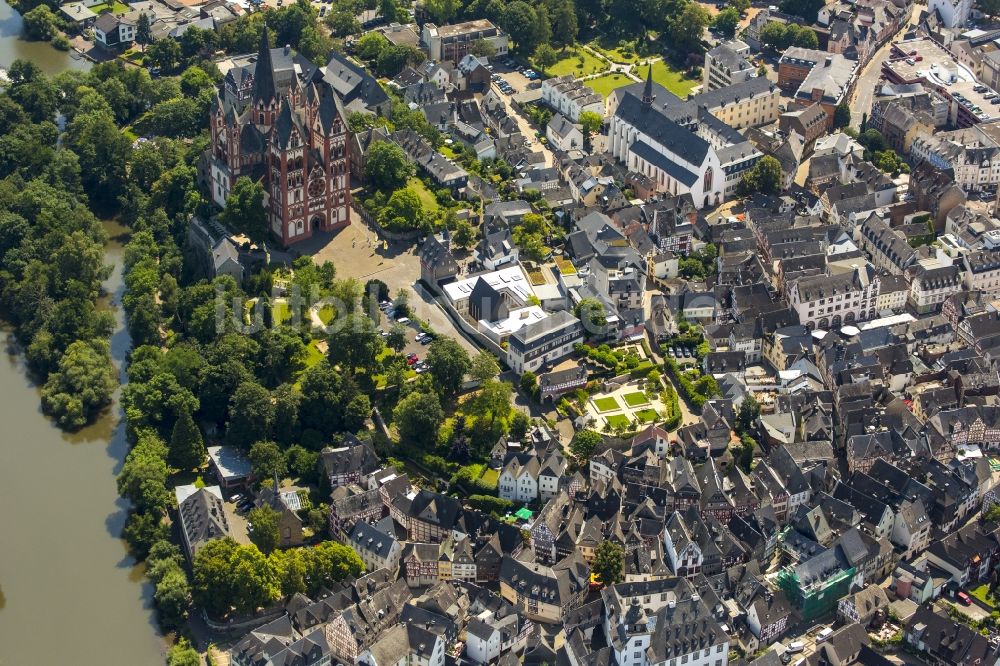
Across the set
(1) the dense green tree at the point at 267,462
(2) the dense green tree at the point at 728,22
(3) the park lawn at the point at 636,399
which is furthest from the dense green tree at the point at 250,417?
(2) the dense green tree at the point at 728,22

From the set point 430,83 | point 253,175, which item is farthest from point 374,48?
point 253,175

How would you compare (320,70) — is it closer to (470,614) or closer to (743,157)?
(743,157)

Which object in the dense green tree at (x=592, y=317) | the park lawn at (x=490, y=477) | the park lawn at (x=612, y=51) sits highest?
the dense green tree at (x=592, y=317)

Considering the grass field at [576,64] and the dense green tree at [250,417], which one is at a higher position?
the dense green tree at [250,417]

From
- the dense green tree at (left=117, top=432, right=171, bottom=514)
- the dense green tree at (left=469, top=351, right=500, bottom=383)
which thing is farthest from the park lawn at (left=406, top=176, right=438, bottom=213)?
the dense green tree at (left=117, top=432, right=171, bottom=514)

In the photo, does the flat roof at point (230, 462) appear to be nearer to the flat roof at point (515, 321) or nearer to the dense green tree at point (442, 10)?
the flat roof at point (515, 321)

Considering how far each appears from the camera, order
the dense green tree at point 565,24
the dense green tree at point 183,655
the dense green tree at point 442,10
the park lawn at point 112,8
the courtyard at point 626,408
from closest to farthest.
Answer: the dense green tree at point 183,655
the courtyard at point 626,408
the dense green tree at point 565,24
the dense green tree at point 442,10
the park lawn at point 112,8
